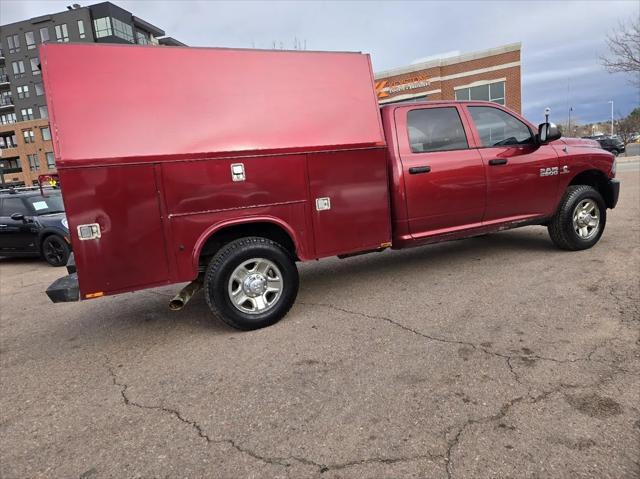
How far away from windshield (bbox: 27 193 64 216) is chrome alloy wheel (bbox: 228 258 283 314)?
756 cm

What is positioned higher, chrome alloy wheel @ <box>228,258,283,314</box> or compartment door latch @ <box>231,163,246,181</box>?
compartment door latch @ <box>231,163,246,181</box>

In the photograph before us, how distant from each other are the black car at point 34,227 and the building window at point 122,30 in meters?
53.1

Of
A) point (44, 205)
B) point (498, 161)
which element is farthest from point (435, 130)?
point (44, 205)

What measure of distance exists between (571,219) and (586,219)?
32 centimetres

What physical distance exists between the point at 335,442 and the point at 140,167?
8.44ft

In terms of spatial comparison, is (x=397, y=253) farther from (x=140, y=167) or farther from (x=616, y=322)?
(x=140, y=167)

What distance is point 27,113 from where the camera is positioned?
194ft

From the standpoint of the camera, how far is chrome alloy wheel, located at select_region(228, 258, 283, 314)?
4047 mm

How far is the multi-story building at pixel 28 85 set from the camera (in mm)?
55281

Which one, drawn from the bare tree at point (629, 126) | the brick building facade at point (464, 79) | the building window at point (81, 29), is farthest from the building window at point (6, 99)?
the bare tree at point (629, 126)

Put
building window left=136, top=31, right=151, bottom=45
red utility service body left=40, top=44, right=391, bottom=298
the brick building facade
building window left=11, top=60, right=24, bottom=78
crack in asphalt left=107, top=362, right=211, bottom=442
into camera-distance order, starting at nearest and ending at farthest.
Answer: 1. crack in asphalt left=107, top=362, right=211, bottom=442
2. red utility service body left=40, top=44, right=391, bottom=298
3. the brick building facade
4. building window left=136, top=31, right=151, bottom=45
5. building window left=11, top=60, right=24, bottom=78

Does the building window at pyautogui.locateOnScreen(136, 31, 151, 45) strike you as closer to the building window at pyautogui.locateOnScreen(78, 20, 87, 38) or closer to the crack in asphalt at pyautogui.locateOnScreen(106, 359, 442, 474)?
the building window at pyautogui.locateOnScreen(78, 20, 87, 38)

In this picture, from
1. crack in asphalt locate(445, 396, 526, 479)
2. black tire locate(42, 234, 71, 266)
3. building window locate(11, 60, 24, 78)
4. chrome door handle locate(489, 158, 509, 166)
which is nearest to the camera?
crack in asphalt locate(445, 396, 526, 479)

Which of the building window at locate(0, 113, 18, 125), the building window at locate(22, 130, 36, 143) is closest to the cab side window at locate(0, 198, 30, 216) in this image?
the building window at locate(22, 130, 36, 143)
